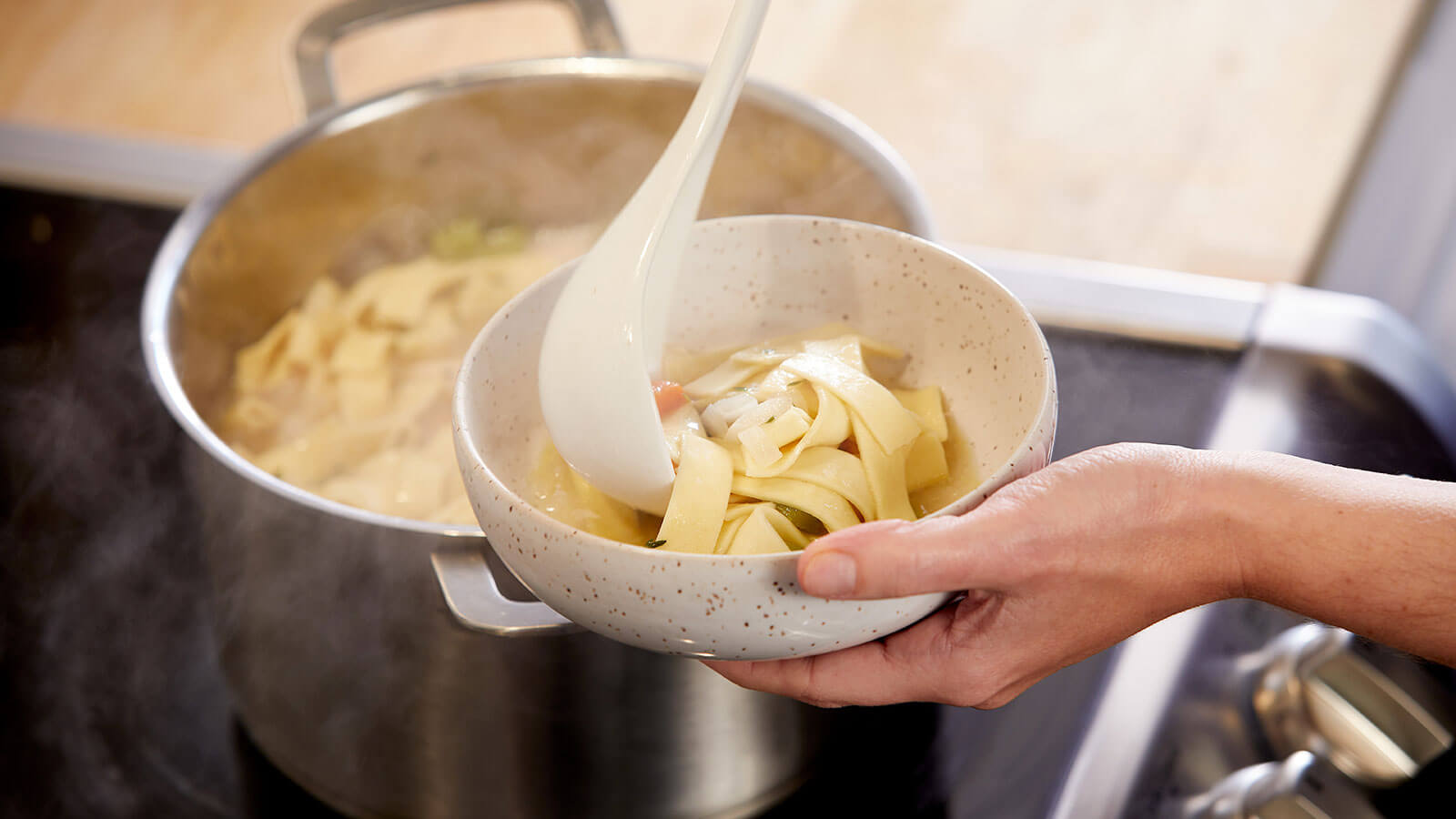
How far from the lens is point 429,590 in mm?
634

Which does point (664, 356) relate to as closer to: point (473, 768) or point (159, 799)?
point (473, 768)

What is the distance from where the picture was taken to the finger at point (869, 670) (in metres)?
0.57

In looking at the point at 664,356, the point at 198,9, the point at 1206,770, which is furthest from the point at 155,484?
the point at 198,9

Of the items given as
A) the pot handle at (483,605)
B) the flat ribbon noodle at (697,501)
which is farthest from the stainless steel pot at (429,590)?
the flat ribbon noodle at (697,501)

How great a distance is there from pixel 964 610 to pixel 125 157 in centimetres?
105

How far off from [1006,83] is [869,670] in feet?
6.67

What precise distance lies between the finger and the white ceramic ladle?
Answer: 105 millimetres

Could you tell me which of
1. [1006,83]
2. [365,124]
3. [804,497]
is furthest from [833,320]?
[1006,83]

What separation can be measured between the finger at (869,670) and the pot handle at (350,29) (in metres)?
0.66

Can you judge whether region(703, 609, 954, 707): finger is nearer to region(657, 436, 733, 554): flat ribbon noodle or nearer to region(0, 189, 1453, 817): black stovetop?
region(657, 436, 733, 554): flat ribbon noodle

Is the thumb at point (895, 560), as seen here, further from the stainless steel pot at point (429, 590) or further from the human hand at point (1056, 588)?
the stainless steel pot at point (429, 590)

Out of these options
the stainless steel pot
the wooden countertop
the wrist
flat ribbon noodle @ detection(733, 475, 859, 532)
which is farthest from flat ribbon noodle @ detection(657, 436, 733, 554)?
the wooden countertop

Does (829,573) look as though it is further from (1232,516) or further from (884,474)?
(1232,516)

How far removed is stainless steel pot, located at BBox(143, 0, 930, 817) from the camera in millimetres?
642
